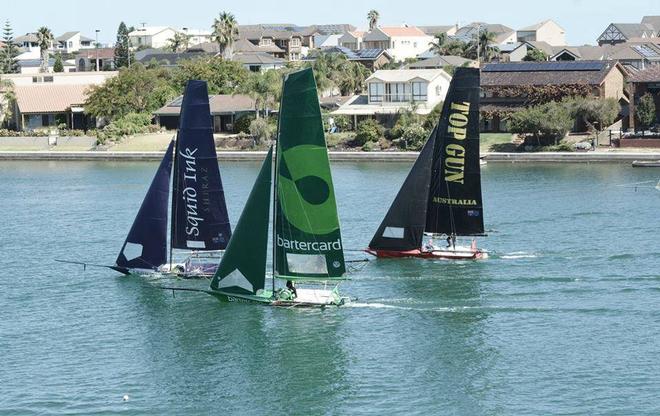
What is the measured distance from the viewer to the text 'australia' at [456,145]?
55156mm

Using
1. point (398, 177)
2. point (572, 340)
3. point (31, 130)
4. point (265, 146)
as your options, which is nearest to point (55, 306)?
point (572, 340)

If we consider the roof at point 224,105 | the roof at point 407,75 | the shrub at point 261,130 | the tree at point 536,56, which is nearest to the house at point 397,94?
the roof at point 407,75

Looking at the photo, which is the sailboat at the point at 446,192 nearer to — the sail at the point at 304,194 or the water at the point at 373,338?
the water at the point at 373,338

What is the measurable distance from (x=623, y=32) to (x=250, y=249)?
153 m

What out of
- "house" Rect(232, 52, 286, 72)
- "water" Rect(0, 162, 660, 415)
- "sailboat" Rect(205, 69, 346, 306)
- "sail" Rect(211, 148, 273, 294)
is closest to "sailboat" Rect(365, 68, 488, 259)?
"water" Rect(0, 162, 660, 415)

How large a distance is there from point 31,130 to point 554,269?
92697 millimetres

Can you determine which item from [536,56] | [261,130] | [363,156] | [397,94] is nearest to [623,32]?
[536,56]

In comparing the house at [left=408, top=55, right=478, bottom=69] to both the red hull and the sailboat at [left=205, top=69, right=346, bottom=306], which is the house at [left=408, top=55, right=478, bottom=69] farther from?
the sailboat at [left=205, top=69, right=346, bottom=306]

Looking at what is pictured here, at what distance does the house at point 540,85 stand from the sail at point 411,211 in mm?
59164

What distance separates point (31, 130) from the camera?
13538cm

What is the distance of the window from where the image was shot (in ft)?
404

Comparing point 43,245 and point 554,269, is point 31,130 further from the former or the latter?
point 554,269

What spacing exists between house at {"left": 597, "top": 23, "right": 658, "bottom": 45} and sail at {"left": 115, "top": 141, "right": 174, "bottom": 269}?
14641 centimetres

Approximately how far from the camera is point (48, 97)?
137250mm
